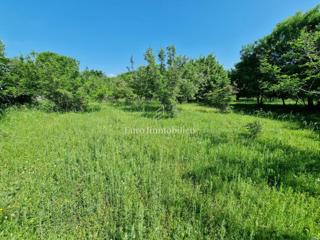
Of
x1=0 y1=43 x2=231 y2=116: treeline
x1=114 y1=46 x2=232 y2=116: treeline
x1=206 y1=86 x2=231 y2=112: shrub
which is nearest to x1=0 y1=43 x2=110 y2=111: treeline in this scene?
x1=0 y1=43 x2=231 y2=116: treeline

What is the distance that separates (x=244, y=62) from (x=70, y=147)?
24.6 metres

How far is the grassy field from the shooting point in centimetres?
235

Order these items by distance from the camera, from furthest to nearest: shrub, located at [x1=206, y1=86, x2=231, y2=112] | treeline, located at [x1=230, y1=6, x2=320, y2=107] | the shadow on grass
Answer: shrub, located at [x1=206, y1=86, x2=231, y2=112]
treeline, located at [x1=230, y1=6, x2=320, y2=107]
the shadow on grass

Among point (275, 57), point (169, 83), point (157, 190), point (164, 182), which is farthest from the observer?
point (275, 57)

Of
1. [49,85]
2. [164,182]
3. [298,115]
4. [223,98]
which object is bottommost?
[164,182]

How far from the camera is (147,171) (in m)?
3.79

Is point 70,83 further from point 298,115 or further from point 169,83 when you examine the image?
point 298,115

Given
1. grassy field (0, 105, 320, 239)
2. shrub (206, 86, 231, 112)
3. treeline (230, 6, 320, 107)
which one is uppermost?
treeline (230, 6, 320, 107)

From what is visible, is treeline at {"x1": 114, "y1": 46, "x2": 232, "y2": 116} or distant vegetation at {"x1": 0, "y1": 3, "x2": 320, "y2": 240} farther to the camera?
treeline at {"x1": 114, "y1": 46, "x2": 232, "y2": 116}

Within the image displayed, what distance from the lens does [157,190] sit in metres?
3.11

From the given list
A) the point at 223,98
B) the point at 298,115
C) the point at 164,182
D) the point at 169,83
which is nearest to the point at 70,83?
the point at 169,83

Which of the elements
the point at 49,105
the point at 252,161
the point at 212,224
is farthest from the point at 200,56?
the point at 212,224

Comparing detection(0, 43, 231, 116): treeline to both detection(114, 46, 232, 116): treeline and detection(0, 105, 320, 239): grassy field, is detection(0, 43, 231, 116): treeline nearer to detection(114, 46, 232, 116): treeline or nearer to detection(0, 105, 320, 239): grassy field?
detection(114, 46, 232, 116): treeline

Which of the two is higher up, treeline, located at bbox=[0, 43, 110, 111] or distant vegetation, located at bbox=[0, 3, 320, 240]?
treeline, located at bbox=[0, 43, 110, 111]
